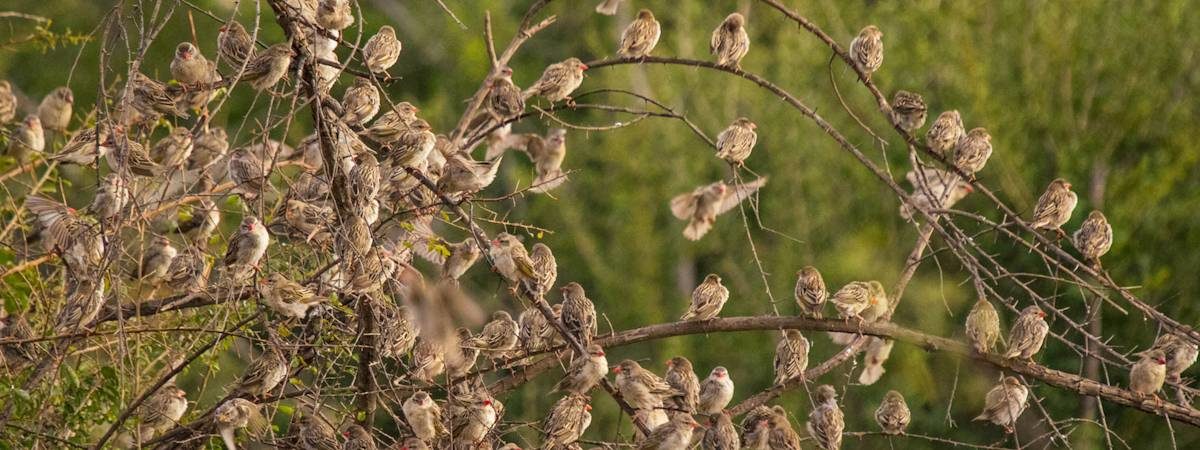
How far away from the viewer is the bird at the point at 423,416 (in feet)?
17.8

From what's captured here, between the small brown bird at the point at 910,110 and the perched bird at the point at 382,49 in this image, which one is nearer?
the perched bird at the point at 382,49

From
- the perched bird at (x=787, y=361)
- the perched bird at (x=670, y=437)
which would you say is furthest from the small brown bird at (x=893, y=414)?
the perched bird at (x=670, y=437)

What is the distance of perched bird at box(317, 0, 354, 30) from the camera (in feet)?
18.4

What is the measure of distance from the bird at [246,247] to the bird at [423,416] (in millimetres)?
662

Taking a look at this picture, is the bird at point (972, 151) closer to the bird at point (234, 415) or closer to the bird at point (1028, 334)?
the bird at point (1028, 334)

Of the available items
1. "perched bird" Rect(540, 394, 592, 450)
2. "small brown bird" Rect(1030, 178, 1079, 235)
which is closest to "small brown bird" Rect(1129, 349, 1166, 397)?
"small brown bird" Rect(1030, 178, 1079, 235)

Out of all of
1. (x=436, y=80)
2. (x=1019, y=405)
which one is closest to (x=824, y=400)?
(x=1019, y=405)

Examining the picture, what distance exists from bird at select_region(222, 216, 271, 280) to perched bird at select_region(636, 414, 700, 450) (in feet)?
4.66

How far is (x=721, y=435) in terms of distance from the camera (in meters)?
6.02

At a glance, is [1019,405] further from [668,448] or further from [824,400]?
[668,448]

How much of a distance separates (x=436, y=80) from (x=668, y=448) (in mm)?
16042

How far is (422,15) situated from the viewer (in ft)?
72.6

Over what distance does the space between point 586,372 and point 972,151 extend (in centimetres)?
206

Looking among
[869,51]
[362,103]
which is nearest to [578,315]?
[362,103]
